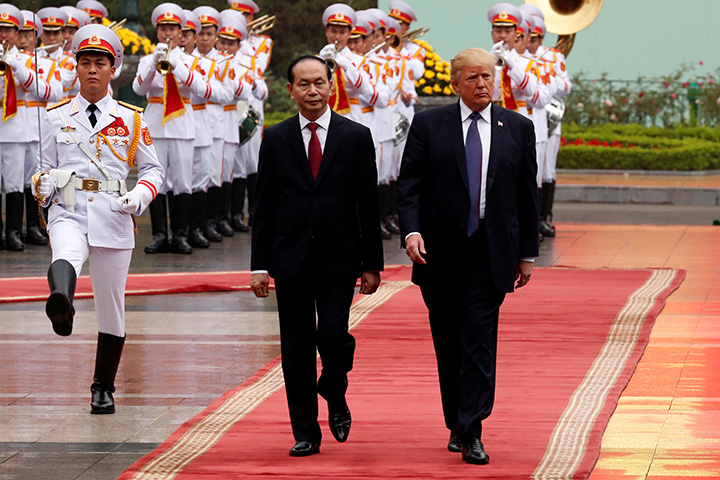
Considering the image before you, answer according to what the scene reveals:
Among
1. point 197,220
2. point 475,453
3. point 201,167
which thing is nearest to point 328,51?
point 201,167

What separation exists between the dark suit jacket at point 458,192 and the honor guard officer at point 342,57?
7.75 m

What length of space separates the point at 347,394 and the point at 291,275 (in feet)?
4.86

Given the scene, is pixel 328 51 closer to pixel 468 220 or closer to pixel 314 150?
pixel 314 150

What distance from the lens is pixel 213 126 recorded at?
15383mm

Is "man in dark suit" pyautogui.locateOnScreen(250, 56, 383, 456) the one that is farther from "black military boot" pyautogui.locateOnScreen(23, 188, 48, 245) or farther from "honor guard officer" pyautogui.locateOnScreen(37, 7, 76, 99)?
"black military boot" pyautogui.locateOnScreen(23, 188, 48, 245)

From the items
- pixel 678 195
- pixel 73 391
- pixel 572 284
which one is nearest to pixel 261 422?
pixel 73 391

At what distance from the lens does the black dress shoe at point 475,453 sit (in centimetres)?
628

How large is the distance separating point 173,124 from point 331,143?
786cm

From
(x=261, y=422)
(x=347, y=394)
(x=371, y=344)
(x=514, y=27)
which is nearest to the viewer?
(x=261, y=422)

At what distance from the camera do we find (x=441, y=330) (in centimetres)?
661

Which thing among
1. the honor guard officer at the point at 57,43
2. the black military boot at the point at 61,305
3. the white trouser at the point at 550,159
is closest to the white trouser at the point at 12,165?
the honor guard officer at the point at 57,43

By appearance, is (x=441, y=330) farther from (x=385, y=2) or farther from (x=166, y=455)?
(x=385, y=2)

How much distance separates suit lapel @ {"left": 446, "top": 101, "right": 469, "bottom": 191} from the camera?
651cm

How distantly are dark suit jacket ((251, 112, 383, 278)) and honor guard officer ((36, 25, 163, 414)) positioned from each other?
36.9 inches
